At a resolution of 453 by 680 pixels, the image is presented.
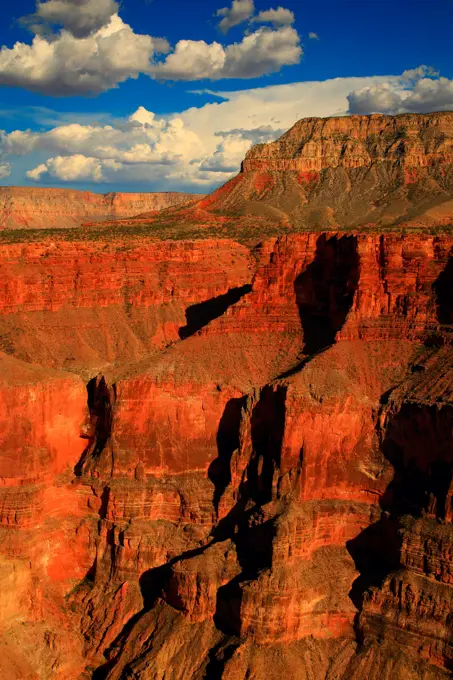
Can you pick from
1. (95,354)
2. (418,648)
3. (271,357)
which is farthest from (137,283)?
(418,648)

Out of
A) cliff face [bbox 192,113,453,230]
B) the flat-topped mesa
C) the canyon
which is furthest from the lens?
the flat-topped mesa

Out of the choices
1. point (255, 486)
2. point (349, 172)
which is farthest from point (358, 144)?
point (255, 486)

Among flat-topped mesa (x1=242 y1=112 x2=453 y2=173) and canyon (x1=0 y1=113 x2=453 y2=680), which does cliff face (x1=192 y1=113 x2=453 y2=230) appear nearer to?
flat-topped mesa (x1=242 y1=112 x2=453 y2=173)

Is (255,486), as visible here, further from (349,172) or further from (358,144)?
(358,144)

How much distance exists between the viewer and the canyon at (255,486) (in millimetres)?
41219

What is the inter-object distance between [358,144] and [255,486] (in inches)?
3662

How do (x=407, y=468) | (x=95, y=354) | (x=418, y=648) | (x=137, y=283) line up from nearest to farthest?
(x=418, y=648), (x=407, y=468), (x=95, y=354), (x=137, y=283)

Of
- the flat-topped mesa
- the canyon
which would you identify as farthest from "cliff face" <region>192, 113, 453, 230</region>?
the canyon

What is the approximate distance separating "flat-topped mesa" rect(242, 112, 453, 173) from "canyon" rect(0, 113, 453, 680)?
71.0 meters

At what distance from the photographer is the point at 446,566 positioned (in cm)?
4025

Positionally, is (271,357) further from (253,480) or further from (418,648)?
(418,648)

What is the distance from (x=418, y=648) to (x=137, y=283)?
41442 millimetres

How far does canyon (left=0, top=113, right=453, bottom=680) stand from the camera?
41.2 metres

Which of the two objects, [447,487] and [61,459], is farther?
[61,459]
